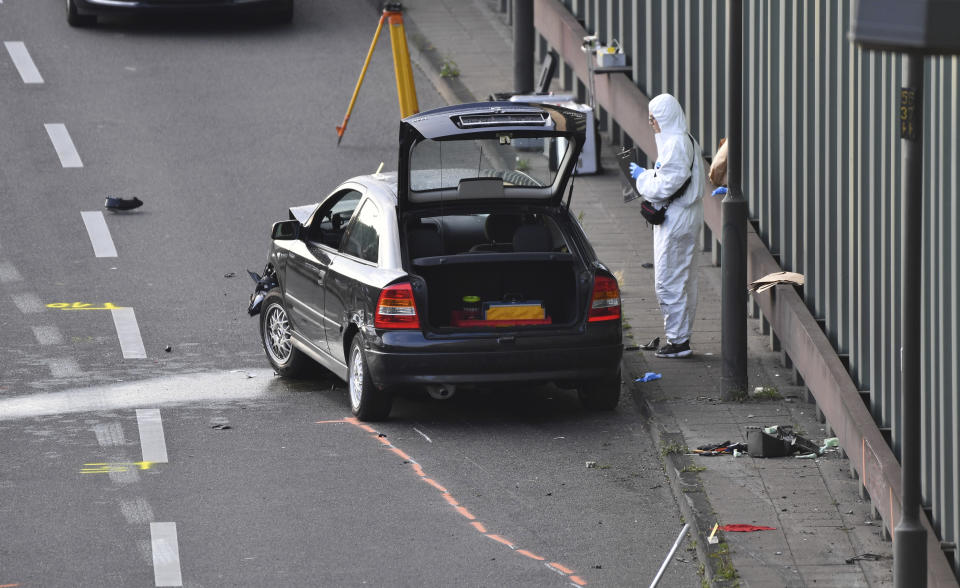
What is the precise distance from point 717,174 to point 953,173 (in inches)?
217

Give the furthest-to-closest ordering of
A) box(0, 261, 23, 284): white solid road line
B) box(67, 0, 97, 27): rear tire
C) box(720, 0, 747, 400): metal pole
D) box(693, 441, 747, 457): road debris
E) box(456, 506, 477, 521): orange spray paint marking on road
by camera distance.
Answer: box(67, 0, 97, 27): rear tire < box(0, 261, 23, 284): white solid road line < box(720, 0, 747, 400): metal pole < box(693, 441, 747, 457): road debris < box(456, 506, 477, 521): orange spray paint marking on road

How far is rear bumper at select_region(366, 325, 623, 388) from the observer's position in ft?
35.1

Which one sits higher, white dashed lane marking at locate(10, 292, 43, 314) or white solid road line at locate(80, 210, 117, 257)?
white solid road line at locate(80, 210, 117, 257)

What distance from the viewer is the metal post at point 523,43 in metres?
19.0

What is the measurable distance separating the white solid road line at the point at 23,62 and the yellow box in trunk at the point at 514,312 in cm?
1281

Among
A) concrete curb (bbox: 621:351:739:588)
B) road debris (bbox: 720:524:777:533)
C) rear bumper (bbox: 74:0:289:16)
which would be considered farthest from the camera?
rear bumper (bbox: 74:0:289:16)

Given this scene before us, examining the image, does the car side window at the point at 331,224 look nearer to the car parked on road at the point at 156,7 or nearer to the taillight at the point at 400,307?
the taillight at the point at 400,307

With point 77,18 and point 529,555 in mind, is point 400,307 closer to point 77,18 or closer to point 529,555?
point 529,555

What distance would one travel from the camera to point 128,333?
13438 mm

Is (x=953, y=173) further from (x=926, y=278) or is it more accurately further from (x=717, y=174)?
(x=717, y=174)

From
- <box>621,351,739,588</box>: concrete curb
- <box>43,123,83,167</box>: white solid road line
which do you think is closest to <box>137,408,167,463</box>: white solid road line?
<box>621,351,739,588</box>: concrete curb

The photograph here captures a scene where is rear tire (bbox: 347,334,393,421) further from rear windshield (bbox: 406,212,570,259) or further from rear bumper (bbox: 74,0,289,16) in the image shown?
rear bumper (bbox: 74,0,289,16)

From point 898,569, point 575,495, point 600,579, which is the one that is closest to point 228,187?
point 575,495

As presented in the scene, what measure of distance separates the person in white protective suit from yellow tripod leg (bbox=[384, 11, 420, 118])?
745cm
